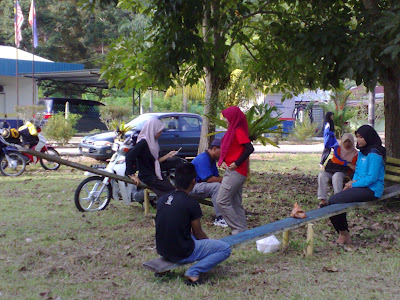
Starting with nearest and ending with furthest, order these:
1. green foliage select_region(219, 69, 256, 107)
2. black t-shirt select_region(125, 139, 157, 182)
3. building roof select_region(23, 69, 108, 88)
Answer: black t-shirt select_region(125, 139, 157, 182) → green foliage select_region(219, 69, 256, 107) → building roof select_region(23, 69, 108, 88)

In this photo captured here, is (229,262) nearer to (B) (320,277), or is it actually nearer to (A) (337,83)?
(B) (320,277)

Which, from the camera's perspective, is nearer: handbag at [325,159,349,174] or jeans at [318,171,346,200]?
jeans at [318,171,346,200]

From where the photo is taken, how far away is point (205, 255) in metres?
4.70

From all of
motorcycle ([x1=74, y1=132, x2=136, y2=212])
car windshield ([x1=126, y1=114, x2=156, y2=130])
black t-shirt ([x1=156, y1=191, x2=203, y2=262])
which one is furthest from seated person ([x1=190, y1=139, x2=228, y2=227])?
car windshield ([x1=126, y1=114, x2=156, y2=130])

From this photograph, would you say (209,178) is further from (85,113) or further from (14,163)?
(85,113)

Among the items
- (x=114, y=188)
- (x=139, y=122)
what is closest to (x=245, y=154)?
(x=114, y=188)

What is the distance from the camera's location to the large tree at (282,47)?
6.71 meters

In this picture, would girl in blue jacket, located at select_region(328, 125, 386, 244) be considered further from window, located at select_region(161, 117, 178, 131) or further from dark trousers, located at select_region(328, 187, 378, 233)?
window, located at select_region(161, 117, 178, 131)

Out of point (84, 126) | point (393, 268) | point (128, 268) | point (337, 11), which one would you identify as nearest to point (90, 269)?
point (128, 268)

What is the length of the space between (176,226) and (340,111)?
23.2 metres

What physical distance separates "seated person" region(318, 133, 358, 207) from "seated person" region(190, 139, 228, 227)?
5.73 feet

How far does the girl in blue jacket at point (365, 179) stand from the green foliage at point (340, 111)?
62.0 feet

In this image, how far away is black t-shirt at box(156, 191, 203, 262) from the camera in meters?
4.55

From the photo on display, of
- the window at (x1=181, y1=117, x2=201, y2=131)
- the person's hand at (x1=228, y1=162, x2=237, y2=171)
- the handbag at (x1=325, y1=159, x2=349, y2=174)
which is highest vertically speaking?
the window at (x1=181, y1=117, x2=201, y2=131)
